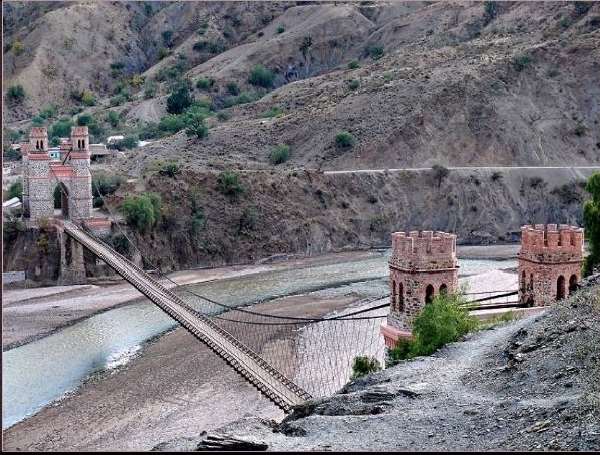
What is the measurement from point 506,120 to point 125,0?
53.4 m

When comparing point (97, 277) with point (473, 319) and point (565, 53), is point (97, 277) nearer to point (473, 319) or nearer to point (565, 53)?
point (473, 319)

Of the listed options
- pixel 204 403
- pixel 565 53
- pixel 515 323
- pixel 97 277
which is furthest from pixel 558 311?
pixel 565 53

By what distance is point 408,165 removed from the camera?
179 feet

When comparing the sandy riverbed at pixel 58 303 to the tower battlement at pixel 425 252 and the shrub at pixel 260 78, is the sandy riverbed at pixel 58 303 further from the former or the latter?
the shrub at pixel 260 78

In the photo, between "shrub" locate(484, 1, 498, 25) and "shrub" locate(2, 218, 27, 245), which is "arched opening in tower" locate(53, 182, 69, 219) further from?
"shrub" locate(484, 1, 498, 25)

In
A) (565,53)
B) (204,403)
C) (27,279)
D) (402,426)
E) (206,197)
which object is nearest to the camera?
(402,426)

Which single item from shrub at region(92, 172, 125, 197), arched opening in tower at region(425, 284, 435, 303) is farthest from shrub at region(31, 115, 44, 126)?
arched opening in tower at region(425, 284, 435, 303)

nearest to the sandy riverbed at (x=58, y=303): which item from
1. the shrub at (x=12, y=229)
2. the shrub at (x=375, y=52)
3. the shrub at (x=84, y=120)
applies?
the shrub at (x=12, y=229)

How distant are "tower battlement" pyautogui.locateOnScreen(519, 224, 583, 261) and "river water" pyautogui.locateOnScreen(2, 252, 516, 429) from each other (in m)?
12.2

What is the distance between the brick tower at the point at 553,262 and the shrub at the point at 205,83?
2291 inches

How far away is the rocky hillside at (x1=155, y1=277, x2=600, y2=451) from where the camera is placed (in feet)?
31.8

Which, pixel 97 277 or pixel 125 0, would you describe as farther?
pixel 125 0

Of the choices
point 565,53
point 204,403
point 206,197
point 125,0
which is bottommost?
point 204,403

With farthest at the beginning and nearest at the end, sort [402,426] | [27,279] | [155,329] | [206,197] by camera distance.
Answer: [206,197], [27,279], [155,329], [402,426]
